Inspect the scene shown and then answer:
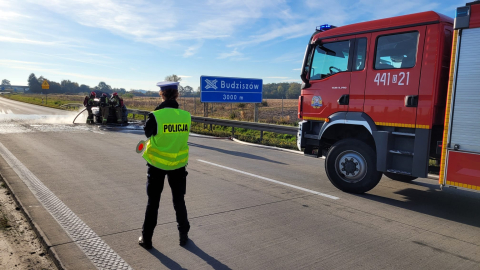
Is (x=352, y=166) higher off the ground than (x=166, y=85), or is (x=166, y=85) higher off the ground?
(x=166, y=85)

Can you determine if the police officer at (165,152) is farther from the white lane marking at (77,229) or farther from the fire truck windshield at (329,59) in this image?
the fire truck windshield at (329,59)

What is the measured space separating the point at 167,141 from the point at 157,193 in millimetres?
571

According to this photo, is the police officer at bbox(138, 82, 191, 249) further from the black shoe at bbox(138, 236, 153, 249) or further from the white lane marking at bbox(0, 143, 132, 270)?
the white lane marking at bbox(0, 143, 132, 270)

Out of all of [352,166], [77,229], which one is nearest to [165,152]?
[77,229]

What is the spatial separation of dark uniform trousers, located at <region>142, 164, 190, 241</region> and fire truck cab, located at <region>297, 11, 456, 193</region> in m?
3.38

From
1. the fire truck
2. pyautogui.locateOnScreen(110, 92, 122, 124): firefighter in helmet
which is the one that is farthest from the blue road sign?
the fire truck

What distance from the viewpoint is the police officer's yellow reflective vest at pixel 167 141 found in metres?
3.52

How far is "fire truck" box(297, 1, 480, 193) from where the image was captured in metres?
4.49

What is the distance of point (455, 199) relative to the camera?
19.4 ft

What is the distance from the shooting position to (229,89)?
19.0 m

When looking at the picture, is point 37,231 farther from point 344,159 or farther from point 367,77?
point 367,77

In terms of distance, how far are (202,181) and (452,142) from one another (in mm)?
4162

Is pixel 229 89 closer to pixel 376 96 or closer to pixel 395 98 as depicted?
pixel 376 96

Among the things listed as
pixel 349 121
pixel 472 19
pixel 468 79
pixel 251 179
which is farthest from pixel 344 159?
pixel 472 19
